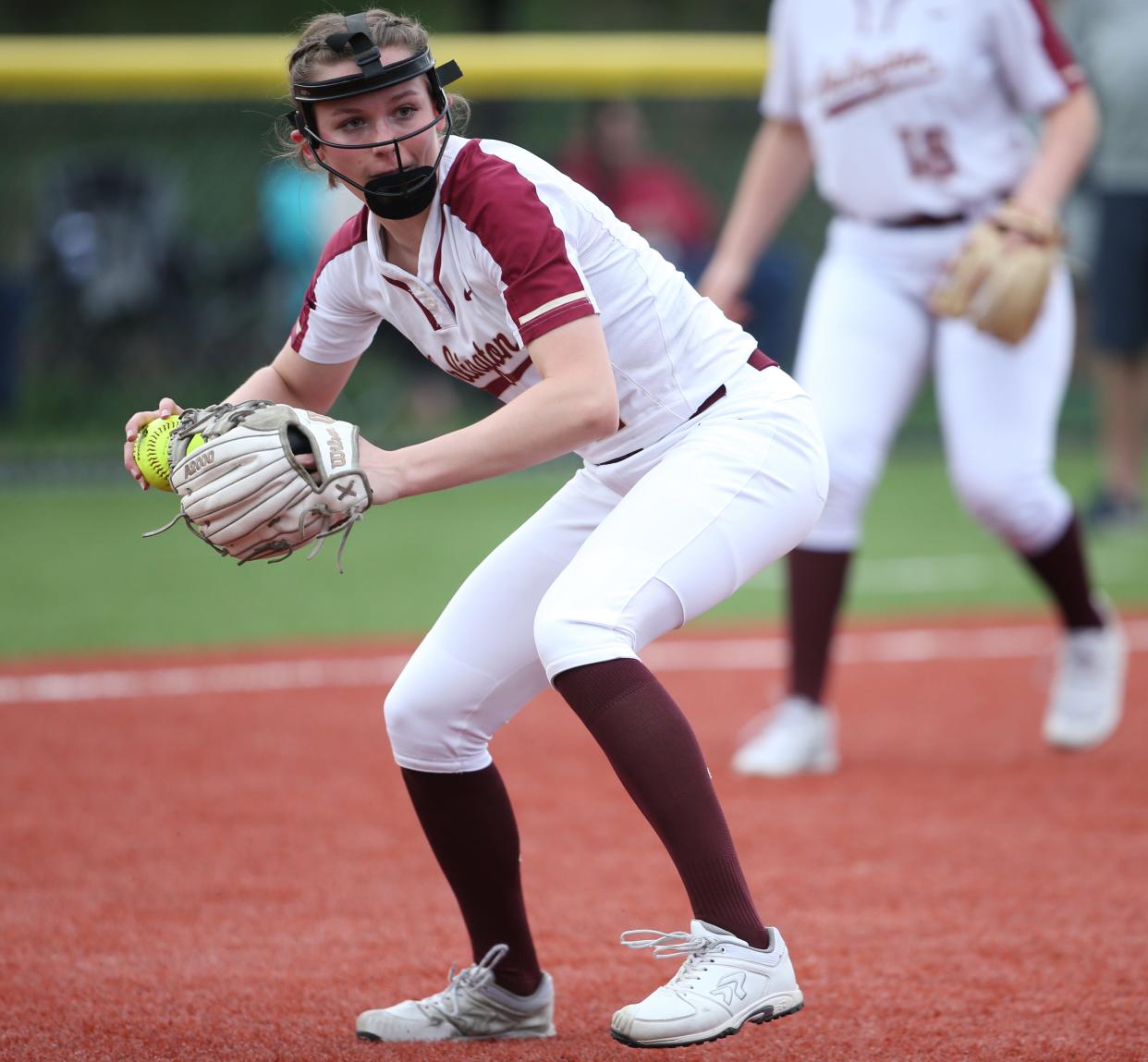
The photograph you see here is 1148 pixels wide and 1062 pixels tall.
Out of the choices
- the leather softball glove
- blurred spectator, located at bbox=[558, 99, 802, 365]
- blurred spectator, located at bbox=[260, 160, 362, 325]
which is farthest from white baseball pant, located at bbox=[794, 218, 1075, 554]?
blurred spectator, located at bbox=[260, 160, 362, 325]

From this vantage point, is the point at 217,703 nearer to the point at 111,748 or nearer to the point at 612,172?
the point at 111,748

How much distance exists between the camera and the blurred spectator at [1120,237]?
317 inches

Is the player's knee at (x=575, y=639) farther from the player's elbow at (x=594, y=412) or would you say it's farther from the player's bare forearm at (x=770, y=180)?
the player's bare forearm at (x=770, y=180)

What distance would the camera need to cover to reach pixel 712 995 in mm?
2475

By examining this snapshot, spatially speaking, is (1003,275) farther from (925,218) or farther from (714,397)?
(714,397)

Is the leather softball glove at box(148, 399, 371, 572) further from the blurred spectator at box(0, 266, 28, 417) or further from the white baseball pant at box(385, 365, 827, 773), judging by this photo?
the blurred spectator at box(0, 266, 28, 417)

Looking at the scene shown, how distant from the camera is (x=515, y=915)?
297 centimetres

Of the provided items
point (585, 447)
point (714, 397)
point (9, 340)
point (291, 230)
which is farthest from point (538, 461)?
point (291, 230)

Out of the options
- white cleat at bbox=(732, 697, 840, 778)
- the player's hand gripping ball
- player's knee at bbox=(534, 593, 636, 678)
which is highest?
the player's hand gripping ball

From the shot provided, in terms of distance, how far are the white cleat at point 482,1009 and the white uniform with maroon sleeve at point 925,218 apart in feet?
6.76

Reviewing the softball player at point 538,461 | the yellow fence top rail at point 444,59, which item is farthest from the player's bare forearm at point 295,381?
the yellow fence top rail at point 444,59

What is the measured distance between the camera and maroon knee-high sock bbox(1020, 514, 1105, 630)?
4781 millimetres

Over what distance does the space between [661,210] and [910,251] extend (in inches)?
272

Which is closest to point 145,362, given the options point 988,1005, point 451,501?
point 451,501
